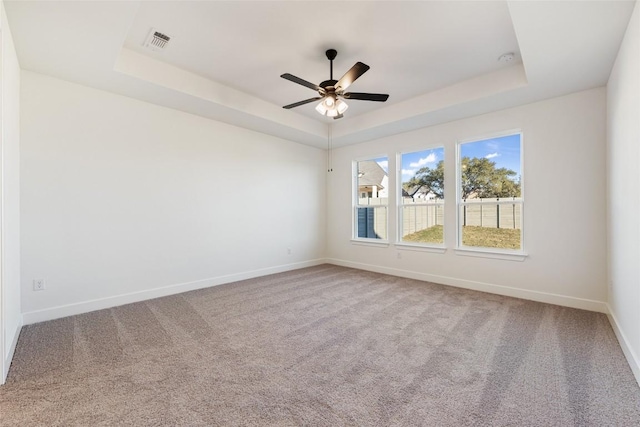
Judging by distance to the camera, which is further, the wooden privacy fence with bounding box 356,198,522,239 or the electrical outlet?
the wooden privacy fence with bounding box 356,198,522,239

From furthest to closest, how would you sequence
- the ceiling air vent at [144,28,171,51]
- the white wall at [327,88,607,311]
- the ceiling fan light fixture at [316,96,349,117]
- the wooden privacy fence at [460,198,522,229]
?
the wooden privacy fence at [460,198,522,229] → the white wall at [327,88,607,311] → the ceiling fan light fixture at [316,96,349,117] → the ceiling air vent at [144,28,171,51]

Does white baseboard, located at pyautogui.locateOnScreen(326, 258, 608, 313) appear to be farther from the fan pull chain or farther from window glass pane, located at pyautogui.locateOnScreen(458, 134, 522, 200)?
the fan pull chain

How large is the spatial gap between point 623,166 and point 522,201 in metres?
1.45

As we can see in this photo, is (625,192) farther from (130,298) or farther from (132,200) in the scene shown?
(130,298)

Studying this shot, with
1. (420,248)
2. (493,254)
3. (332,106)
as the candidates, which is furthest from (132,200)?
(493,254)

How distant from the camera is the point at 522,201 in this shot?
3.99 m

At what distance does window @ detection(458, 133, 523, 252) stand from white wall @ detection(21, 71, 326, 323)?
3257 millimetres

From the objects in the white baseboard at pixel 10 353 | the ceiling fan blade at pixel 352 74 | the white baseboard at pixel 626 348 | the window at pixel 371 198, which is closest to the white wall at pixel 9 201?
the white baseboard at pixel 10 353

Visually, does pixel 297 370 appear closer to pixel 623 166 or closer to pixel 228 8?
pixel 228 8

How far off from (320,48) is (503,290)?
4.03 meters

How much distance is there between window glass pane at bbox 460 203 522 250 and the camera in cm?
411

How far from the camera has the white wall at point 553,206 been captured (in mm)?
3430

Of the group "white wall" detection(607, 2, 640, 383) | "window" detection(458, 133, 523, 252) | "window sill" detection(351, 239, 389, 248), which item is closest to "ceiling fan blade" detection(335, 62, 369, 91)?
"white wall" detection(607, 2, 640, 383)

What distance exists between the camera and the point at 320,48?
311 cm
